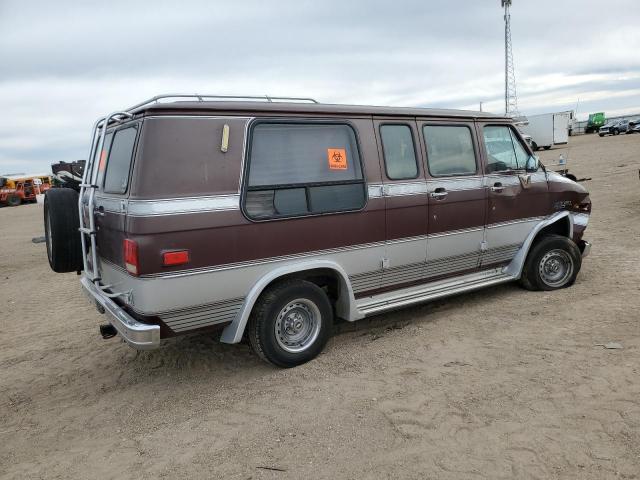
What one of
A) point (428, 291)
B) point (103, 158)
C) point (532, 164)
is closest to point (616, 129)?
point (532, 164)

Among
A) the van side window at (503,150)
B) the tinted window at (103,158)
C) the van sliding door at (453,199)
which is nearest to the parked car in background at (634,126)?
the van side window at (503,150)

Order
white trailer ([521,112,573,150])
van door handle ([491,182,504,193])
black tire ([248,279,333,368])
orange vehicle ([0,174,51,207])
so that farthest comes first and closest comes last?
white trailer ([521,112,573,150]) → orange vehicle ([0,174,51,207]) → van door handle ([491,182,504,193]) → black tire ([248,279,333,368])

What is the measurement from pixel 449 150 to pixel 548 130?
35036 millimetres

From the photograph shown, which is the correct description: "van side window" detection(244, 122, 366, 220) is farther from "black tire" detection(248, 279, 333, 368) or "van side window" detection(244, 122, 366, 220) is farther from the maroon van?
"black tire" detection(248, 279, 333, 368)

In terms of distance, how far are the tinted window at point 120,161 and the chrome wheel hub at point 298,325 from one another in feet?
5.30

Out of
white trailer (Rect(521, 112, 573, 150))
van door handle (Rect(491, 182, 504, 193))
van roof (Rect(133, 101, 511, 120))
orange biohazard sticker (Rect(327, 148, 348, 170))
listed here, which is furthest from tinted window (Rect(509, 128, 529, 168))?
white trailer (Rect(521, 112, 573, 150))

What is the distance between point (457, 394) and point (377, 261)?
4.65 feet

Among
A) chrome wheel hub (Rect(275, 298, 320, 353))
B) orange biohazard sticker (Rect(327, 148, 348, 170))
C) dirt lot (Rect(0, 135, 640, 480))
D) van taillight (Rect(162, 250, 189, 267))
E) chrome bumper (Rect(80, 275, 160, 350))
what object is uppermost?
orange biohazard sticker (Rect(327, 148, 348, 170))

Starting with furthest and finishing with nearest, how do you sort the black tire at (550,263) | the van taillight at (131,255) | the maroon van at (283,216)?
the black tire at (550,263) < the maroon van at (283,216) < the van taillight at (131,255)

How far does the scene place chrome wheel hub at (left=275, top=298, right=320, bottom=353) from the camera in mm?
4188

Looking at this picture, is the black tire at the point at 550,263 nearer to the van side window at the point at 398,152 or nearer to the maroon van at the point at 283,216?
the maroon van at the point at 283,216

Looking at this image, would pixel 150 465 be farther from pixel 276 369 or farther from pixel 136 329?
pixel 276 369

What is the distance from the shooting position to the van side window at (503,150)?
5438mm

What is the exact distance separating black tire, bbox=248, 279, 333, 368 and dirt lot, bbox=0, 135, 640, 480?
16 cm
